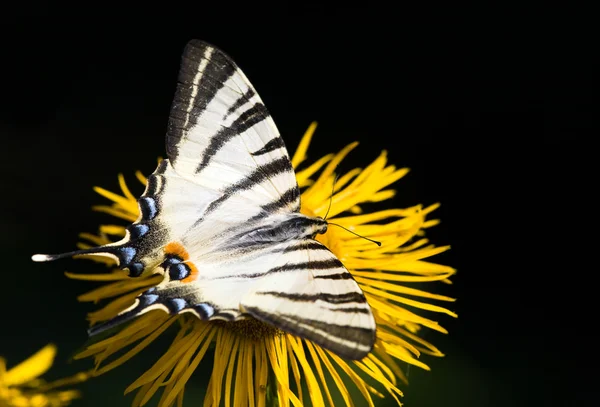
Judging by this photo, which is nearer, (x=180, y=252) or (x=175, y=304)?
(x=175, y=304)

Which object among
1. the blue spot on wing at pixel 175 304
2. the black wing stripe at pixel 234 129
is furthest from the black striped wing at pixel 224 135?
the blue spot on wing at pixel 175 304

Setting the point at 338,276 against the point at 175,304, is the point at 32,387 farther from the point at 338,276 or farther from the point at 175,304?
the point at 338,276

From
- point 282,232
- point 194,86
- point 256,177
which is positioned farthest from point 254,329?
point 194,86

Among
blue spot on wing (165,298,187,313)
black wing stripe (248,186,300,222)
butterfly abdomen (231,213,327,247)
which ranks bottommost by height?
blue spot on wing (165,298,187,313)

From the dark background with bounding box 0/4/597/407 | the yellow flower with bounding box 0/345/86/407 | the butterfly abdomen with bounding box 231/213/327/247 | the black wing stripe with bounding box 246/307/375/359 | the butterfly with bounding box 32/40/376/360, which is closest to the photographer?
the black wing stripe with bounding box 246/307/375/359

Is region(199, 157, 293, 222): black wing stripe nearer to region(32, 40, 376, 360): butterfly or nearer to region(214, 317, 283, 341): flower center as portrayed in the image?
region(32, 40, 376, 360): butterfly

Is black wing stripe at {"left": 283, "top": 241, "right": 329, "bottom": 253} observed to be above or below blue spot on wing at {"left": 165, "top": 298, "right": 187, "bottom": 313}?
above

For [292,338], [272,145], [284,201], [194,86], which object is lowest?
[292,338]

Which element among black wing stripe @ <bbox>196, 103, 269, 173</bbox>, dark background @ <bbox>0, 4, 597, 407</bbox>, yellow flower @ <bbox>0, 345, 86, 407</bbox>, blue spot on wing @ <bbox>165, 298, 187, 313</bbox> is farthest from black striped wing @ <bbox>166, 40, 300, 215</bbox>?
dark background @ <bbox>0, 4, 597, 407</bbox>
